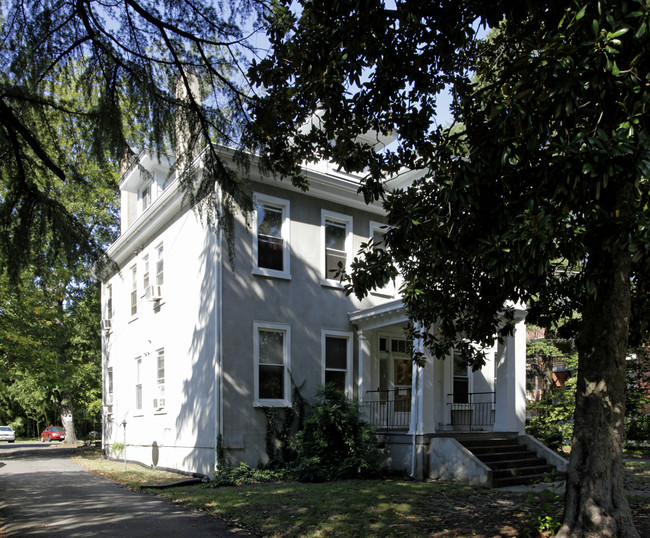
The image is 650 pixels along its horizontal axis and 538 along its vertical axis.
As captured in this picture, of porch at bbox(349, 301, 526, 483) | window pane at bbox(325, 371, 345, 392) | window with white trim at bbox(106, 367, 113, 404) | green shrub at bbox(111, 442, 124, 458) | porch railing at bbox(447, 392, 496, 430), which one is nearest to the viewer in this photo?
porch at bbox(349, 301, 526, 483)

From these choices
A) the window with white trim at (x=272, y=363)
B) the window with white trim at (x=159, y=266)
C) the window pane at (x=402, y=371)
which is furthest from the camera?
the window with white trim at (x=159, y=266)

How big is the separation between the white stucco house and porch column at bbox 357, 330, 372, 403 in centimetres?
3

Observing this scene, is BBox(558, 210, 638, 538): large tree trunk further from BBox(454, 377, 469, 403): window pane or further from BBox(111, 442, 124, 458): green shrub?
BBox(111, 442, 124, 458): green shrub

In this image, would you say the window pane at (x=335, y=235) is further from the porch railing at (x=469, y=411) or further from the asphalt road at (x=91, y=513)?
the asphalt road at (x=91, y=513)

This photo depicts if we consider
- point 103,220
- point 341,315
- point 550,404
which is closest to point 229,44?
point 341,315

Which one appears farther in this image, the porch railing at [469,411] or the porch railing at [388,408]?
the porch railing at [469,411]

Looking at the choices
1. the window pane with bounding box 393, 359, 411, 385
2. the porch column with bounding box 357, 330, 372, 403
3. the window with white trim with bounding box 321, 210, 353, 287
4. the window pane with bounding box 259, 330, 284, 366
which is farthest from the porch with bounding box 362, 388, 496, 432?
the window with white trim with bounding box 321, 210, 353, 287

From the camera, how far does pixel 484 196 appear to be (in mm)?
6598

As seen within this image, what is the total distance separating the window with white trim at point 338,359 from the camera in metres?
15.0

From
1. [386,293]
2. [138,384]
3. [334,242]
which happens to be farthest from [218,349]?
[138,384]

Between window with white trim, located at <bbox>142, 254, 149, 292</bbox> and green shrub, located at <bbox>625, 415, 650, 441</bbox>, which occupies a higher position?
window with white trim, located at <bbox>142, 254, 149, 292</bbox>

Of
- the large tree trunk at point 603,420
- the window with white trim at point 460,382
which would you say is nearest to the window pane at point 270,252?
the window with white trim at point 460,382

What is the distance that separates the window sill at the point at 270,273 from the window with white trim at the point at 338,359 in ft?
5.89

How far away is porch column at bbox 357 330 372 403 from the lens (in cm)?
1521
